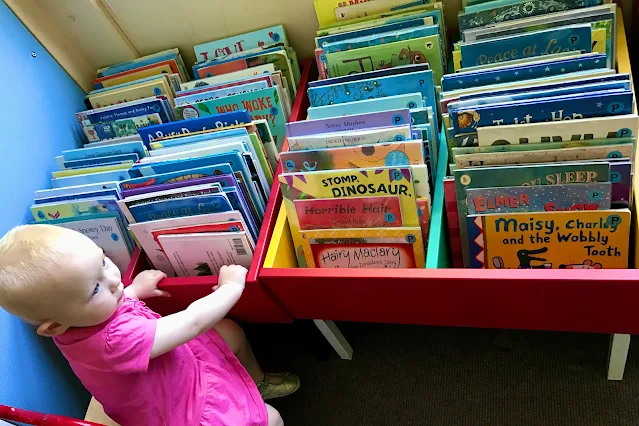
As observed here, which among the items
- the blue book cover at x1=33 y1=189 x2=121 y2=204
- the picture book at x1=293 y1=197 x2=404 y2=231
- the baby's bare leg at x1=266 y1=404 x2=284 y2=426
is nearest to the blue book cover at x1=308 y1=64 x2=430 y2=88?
the picture book at x1=293 y1=197 x2=404 y2=231

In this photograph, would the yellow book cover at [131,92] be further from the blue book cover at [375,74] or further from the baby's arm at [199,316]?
the baby's arm at [199,316]

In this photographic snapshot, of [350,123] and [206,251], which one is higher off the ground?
[350,123]

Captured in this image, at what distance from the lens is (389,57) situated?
4.31 ft

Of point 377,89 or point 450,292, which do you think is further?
point 377,89

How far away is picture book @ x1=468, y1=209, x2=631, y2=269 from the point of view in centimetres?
102

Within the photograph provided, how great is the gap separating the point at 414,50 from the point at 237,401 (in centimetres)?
92

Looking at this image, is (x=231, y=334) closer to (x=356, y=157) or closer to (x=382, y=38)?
(x=356, y=157)

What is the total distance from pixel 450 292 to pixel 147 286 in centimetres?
68

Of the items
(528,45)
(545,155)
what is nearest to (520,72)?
(528,45)

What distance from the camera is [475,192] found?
3.49 ft

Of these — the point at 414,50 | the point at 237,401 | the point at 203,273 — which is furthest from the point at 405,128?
the point at 237,401

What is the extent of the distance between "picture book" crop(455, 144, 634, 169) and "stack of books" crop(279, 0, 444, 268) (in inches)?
3.8

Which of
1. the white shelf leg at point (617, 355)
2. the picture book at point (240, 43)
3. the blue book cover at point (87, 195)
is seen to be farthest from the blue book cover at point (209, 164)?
the white shelf leg at point (617, 355)

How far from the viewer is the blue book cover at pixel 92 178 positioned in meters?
1.32
